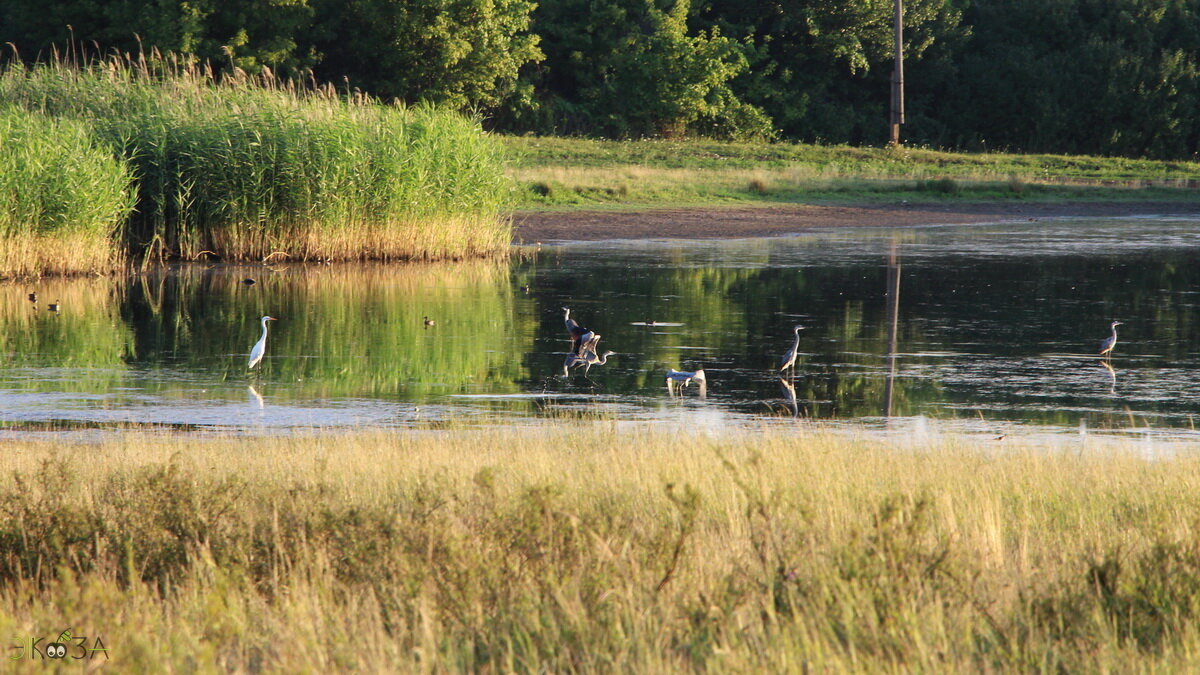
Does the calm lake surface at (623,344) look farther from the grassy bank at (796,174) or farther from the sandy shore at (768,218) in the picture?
the grassy bank at (796,174)

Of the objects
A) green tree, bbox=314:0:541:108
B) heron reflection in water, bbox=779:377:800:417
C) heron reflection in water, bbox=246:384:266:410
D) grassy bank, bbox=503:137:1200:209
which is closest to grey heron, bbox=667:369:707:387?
heron reflection in water, bbox=779:377:800:417

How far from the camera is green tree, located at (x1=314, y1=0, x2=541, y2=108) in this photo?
4512cm

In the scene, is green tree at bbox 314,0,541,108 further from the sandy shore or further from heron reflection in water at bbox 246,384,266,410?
heron reflection in water at bbox 246,384,266,410

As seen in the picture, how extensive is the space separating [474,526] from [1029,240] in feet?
82.8

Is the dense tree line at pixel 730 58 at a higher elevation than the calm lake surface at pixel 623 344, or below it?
higher

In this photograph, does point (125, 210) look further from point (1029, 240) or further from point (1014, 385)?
point (1029, 240)

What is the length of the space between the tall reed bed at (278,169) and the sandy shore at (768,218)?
391 cm

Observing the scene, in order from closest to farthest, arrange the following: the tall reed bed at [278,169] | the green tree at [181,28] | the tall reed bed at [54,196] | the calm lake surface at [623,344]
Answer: the calm lake surface at [623,344] < the tall reed bed at [54,196] < the tall reed bed at [278,169] < the green tree at [181,28]

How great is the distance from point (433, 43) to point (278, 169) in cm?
2393

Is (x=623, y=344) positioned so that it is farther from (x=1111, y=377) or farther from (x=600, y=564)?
→ (x=600, y=564)
